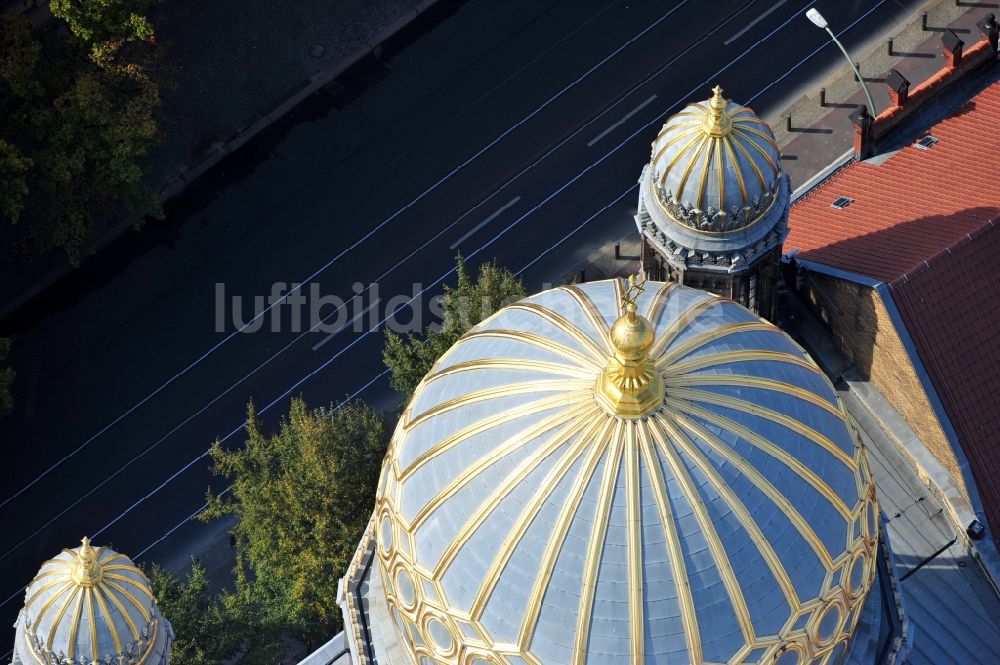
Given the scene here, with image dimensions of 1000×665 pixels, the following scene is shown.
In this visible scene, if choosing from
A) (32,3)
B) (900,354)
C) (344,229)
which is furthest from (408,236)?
(900,354)

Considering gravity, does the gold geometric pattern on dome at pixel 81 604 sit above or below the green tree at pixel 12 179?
below

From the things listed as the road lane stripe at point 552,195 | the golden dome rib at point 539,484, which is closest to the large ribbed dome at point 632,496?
the golden dome rib at point 539,484

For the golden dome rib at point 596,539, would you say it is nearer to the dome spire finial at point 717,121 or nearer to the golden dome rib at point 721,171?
the golden dome rib at point 721,171

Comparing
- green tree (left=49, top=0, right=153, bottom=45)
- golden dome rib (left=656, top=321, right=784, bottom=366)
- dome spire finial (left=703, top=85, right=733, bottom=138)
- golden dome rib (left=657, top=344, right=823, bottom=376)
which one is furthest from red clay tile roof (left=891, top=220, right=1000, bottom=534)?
green tree (left=49, top=0, right=153, bottom=45)

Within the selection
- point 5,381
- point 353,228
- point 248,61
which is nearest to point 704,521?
point 5,381

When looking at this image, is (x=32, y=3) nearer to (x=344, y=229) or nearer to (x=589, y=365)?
(x=344, y=229)

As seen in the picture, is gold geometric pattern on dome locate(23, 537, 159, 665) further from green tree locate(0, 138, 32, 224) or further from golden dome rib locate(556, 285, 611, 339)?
green tree locate(0, 138, 32, 224)
